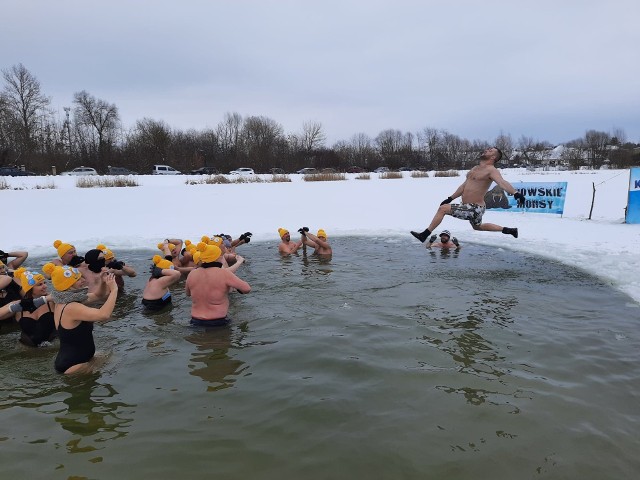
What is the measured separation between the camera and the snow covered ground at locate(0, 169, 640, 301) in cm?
1120

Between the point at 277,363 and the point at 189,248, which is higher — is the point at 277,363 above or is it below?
below

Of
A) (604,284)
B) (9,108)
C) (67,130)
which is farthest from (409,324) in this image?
(67,130)

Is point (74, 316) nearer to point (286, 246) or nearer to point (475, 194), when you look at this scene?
point (475, 194)

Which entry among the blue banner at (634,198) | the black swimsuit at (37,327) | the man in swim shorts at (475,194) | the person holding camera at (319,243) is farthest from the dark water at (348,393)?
the blue banner at (634,198)

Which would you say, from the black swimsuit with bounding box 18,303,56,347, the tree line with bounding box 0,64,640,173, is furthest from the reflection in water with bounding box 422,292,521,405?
the tree line with bounding box 0,64,640,173

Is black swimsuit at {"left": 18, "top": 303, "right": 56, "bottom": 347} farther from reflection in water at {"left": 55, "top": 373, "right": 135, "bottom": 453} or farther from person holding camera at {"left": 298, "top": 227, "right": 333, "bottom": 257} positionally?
person holding camera at {"left": 298, "top": 227, "right": 333, "bottom": 257}

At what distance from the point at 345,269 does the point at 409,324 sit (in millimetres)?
3704

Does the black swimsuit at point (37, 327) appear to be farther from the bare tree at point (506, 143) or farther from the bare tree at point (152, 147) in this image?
the bare tree at point (506, 143)

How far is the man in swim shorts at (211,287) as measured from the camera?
19.0ft

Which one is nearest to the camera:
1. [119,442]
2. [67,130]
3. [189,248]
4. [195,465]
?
[195,465]

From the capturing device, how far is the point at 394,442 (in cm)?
335

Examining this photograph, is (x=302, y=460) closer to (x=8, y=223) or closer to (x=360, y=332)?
(x=360, y=332)

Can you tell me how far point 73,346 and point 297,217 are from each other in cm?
1313

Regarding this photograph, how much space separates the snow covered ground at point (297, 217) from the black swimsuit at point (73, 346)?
795cm
